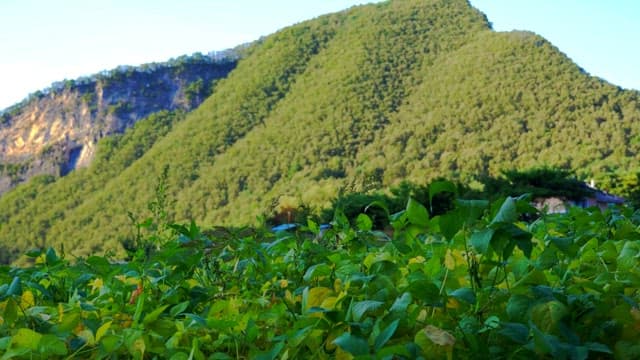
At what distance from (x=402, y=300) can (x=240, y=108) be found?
166ft

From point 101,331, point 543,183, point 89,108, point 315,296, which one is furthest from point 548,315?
point 89,108

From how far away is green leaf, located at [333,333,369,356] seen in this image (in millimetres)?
655

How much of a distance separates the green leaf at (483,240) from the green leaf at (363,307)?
124 mm

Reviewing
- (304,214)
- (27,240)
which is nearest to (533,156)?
(27,240)

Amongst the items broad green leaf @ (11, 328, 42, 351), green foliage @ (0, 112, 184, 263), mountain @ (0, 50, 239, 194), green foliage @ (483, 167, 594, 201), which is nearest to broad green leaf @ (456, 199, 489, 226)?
broad green leaf @ (11, 328, 42, 351)

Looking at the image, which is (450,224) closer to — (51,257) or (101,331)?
(101,331)

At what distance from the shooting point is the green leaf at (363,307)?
2.40ft

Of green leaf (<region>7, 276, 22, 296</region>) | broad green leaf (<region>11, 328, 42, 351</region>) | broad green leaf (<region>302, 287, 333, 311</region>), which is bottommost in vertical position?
broad green leaf (<region>302, 287, 333, 311</region>)

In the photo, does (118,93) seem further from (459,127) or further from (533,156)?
(533,156)

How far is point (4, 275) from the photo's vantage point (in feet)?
3.81

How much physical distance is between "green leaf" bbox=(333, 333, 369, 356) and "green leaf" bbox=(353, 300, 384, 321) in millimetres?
67

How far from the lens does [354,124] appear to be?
43312 mm

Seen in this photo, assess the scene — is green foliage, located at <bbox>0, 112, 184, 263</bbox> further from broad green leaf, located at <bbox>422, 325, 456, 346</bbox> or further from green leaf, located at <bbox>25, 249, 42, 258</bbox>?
broad green leaf, located at <bbox>422, 325, 456, 346</bbox>

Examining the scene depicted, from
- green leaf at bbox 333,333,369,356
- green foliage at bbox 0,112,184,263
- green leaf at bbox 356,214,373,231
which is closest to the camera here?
green leaf at bbox 333,333,369,356
